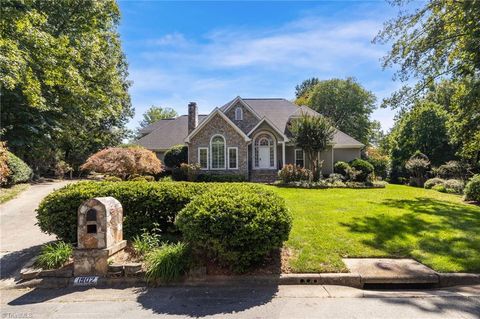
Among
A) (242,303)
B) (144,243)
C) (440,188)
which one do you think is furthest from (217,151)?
(242,303)

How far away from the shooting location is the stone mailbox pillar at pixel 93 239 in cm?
575

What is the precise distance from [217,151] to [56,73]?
39.6 feet

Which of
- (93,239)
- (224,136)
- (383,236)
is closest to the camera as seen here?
(93,239)

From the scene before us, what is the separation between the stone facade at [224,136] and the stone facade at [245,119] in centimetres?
206

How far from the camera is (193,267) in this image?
5.62m

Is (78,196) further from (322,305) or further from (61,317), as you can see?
(322,305)

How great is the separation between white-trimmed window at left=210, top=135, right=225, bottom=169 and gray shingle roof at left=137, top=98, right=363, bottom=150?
372 cm

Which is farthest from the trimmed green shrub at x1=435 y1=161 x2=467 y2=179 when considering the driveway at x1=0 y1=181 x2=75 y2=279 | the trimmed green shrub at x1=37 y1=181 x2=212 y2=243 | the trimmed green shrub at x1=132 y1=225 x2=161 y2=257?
the driveway at x1=0 y1=181 x2=75 y2=279

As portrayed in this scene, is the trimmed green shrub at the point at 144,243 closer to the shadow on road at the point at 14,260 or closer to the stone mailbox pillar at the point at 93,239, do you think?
the stone mailbox pillar at the point at 93,239

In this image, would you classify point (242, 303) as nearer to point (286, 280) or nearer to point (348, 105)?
point (286, 280)

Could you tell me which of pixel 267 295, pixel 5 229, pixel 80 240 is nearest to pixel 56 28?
pixel 5 229

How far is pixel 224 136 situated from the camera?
2278cm

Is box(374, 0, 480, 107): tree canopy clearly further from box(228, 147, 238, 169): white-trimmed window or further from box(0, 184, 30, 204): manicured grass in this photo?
box(0, 184, 30, 204): manicured grass

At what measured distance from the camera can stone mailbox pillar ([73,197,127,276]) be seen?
575 cm
